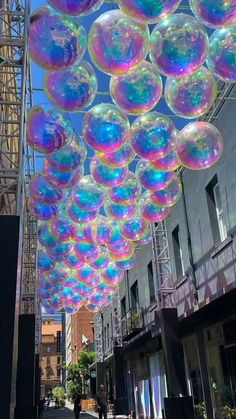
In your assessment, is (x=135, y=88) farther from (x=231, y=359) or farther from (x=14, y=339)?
(x=231, y=359)

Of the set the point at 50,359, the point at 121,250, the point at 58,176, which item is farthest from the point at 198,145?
the point at 50,359

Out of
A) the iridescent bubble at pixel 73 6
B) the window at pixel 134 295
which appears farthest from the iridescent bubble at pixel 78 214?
the window at pixel 134 295

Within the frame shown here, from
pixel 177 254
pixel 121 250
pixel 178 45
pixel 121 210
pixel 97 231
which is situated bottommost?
pixel 121 250

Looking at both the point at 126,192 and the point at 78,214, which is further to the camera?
the point at 78,214

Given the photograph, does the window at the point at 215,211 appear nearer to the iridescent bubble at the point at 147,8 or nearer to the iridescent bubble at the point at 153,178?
the iridescent bubble at the point at 153,178

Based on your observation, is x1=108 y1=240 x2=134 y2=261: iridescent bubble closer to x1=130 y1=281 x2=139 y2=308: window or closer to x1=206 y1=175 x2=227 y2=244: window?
x1=206 y1=175 x2=227 y2=244: window

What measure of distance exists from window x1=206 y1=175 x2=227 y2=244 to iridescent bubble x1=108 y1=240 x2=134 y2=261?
2626 mm

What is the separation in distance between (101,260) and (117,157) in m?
4.81

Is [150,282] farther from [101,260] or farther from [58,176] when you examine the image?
[58,176]

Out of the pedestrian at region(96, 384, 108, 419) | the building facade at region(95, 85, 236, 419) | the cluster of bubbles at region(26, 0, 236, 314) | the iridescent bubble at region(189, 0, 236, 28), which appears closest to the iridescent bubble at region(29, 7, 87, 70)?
the cluster of bubbles at region(26, 0, 236, 314)

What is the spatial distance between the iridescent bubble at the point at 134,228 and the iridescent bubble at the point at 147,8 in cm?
579

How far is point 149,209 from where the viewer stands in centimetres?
965

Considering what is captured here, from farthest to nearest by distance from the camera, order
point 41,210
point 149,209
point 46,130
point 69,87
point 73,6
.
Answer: point 149,209 < point 41,210 < point 46,130 < point 69,87 < point 73,6

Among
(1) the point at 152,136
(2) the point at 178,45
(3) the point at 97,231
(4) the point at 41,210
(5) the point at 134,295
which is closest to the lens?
(2) the point at 178,45
